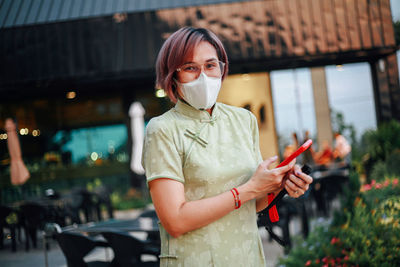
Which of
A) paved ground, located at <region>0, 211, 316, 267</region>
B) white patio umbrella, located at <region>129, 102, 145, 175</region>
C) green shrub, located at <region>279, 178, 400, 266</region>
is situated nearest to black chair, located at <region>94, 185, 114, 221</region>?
white patio umbrella, located at <region>129, 102, 145, 175</region>

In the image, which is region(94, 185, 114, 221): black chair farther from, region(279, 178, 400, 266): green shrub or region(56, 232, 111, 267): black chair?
region(279, 178, 400, 266): green shrub

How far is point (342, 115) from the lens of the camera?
482 inches

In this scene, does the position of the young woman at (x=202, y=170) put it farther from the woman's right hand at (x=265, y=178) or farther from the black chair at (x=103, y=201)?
the black chair at (x=103, y=201)

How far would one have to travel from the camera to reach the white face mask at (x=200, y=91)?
1557mm

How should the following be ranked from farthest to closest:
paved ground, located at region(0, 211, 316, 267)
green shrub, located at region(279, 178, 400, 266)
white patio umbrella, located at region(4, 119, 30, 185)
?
white patio umbrella, located at region(4, 119, 30, 185) → paved ground, located at region(0, 211, 316, 267) → green shrub, located at region(279, 178, 400, 266)

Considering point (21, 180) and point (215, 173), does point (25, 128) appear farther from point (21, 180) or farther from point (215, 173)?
point (215, 173)

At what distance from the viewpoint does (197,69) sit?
1576 mm

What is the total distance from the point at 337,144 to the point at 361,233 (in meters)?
8.47

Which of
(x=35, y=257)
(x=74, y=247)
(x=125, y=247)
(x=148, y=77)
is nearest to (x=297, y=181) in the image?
(x=125, y=247)

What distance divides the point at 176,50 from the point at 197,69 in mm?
119

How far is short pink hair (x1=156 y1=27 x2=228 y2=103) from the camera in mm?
1509

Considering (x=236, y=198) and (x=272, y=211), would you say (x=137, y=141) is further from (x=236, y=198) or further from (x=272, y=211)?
(x=236, y=198)

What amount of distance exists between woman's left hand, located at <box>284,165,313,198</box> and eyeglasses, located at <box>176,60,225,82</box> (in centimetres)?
50

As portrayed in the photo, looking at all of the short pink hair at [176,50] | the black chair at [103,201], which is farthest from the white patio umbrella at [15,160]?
the short pink hair at [176,50]
